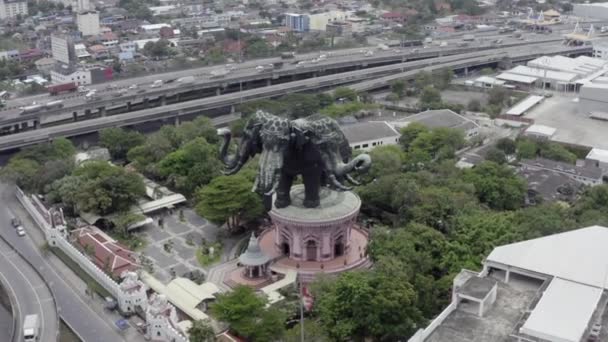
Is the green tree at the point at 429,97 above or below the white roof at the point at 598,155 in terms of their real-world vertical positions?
above

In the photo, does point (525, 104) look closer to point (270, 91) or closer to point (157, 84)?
point (270, 91)

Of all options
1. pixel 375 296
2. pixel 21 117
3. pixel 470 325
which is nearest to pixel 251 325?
pixel 375 296

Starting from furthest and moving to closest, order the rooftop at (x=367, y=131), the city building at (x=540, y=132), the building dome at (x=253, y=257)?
the city building at (x=540, y=132)
the rooftop at (x=367, y=131)
the building dome at (x=253, y=257)

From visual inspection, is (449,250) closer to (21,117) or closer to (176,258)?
(176,258)

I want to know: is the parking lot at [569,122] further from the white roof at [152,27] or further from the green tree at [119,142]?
the white roof at [152,27]

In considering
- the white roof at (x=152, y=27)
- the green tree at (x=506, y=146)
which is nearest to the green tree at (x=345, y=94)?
the green tree at (x=506, y=146)

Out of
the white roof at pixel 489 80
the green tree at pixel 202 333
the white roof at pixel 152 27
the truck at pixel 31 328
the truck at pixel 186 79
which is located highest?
the white roof at pixel 152 27

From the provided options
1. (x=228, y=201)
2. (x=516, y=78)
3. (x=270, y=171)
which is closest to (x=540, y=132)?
(x=516, y=78)
